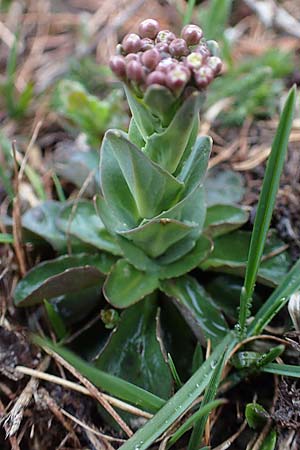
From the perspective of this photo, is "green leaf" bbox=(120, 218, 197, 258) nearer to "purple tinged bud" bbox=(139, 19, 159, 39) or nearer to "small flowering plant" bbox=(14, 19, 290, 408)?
"small flowering plant" bbox=(14, 19, 290, 408)

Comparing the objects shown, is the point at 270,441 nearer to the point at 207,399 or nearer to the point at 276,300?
the point at 207,399

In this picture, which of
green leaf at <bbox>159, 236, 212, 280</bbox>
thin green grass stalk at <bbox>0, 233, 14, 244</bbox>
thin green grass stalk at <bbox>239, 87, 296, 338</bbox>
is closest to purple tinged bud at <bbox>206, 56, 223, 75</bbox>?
thin green grass stalk at <bbox>239, 87, 296, 338</bbox>

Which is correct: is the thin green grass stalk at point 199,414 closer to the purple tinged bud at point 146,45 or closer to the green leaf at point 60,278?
the green leaf at point 60,278

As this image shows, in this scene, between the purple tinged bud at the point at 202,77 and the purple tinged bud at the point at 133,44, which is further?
the purple tinged bud at the point at 133,44

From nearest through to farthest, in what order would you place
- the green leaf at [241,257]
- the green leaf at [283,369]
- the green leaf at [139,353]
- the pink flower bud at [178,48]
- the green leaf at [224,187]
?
the pink flower bud at [178,48], the green leaf at [283,369], the green leaf at [139,353], the green leaf at [241,257], the green leaf at [224,187]

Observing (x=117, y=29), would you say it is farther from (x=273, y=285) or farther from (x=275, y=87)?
(x=273, y=285)

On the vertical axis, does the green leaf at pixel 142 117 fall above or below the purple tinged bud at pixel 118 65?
below

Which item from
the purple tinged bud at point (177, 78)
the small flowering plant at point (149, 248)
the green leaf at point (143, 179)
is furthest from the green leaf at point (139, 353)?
the purple tinged bud at point (177, 78)
